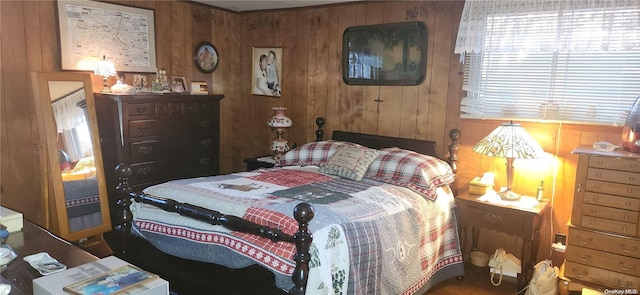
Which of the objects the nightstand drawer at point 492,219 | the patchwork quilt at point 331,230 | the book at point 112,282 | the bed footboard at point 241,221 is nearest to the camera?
the book at point 112,282

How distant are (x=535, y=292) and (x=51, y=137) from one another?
3499 mm

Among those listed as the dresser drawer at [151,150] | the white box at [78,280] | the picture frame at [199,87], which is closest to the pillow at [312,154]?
the dresser drawer at [151,150]

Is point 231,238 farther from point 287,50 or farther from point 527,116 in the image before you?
Result: point 287,50

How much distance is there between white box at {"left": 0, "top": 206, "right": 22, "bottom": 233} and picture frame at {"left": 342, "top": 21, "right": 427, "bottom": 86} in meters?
2.83

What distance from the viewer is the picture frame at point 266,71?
473 centimetres

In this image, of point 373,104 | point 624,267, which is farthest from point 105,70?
point 624,267

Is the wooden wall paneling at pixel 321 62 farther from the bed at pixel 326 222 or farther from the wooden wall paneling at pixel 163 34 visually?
the wooden wall paneling at pixel 163 34

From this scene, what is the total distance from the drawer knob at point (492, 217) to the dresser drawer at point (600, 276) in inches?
18.8

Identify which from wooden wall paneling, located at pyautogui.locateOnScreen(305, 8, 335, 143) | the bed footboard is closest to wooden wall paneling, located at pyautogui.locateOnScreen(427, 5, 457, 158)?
wooden wall paneling, located at pyautogui.locateOnScreen(305, 8, 335, 143)

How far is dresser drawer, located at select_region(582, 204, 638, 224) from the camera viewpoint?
105 inches

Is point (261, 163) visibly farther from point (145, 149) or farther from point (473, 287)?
point (473, 287)

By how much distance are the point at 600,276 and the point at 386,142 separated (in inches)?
72.4

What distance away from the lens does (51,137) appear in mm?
3365

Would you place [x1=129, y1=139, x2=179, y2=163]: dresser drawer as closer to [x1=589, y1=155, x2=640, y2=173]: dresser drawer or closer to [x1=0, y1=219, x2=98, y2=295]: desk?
[x1=0, y1=219, x2=98, y2=295]: desk
